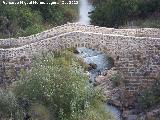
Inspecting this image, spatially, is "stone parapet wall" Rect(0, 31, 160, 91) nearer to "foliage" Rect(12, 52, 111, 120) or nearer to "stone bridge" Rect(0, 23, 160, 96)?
"stone bridge" Rect(0, 23, 160, 96)

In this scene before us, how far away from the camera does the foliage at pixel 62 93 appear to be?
21641 millimetres

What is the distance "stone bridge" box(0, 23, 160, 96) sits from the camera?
2800 centimetres

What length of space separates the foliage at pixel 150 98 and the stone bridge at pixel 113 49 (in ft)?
2.57

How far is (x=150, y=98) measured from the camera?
27.3m

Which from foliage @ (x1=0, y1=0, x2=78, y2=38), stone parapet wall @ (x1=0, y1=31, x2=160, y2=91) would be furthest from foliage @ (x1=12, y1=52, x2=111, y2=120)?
foliage @ (x1=0, y1=0, x2=78, y2=38)

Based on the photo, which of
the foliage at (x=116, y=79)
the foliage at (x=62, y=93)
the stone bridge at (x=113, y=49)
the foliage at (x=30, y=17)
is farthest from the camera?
the foliage at (x=30, y=17)

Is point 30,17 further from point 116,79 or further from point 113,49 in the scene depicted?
point 116,79

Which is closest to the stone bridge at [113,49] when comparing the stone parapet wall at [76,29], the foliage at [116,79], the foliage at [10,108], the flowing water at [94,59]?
the stone parapet wall at [76,29]

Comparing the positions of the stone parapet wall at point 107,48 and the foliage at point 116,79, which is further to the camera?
the foliage at point 116,79

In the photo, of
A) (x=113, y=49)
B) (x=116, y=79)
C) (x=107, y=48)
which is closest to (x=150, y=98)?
(x=116, y=79)

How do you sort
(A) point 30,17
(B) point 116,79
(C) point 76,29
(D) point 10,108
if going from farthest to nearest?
(A) point 30,17
(C) point 76,29
(B) point 116,79
(D) point 10,108

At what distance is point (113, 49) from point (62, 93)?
23.1 feet

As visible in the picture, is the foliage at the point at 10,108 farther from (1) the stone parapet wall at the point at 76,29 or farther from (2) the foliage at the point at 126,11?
(2) the foliage at the point at 126,11

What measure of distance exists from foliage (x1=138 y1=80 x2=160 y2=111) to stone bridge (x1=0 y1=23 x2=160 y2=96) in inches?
30.9
